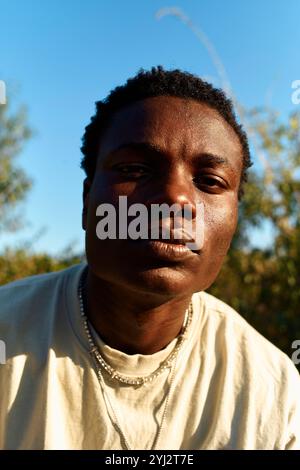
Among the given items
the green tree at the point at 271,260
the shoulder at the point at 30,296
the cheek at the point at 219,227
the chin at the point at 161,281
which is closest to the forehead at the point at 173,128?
the cheek at the point at 219,227

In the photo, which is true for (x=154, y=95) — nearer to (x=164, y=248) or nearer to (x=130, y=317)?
(x=164, y=248)

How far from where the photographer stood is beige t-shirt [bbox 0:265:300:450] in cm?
144

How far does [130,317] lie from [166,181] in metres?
0.42

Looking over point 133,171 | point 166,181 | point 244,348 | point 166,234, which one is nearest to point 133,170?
point 133,171

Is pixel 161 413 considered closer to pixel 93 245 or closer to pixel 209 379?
pixel 209 379

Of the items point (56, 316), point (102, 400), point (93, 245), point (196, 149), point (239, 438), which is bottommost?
point (239, 438)

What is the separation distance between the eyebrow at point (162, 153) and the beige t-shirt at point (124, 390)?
19.5 inches

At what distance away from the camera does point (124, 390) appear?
1.54 meters

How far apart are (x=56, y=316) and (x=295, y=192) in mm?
3301

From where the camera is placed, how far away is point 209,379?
164 cm

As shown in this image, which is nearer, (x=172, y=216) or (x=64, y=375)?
(x=172, y=216)

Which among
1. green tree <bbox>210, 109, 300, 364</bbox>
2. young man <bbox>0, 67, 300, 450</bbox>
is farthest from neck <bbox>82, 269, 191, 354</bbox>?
green tree <bbox>210, 109, 300, 364</bbox>

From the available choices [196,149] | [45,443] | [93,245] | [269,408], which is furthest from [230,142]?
[45,443]

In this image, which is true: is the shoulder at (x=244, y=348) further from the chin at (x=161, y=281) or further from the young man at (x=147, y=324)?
the chin at (x=161, y=281)
